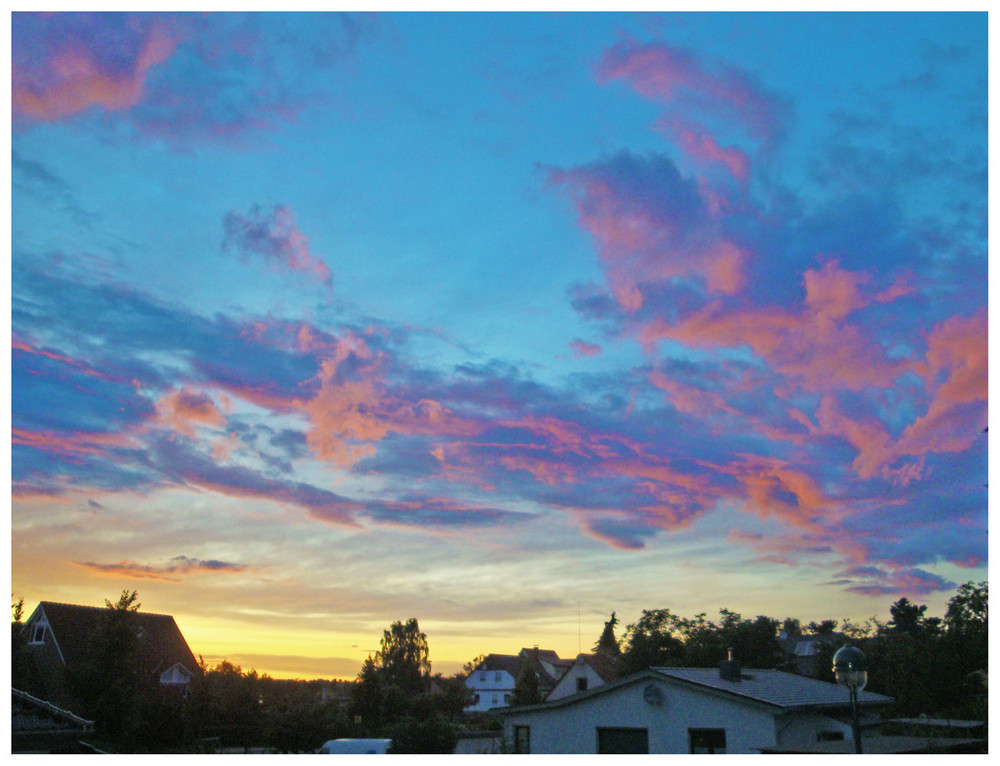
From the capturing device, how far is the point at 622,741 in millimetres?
28484

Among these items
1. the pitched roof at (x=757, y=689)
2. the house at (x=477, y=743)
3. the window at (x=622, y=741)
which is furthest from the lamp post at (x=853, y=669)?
the house at (x=477, y=743)

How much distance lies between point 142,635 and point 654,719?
3151 cm

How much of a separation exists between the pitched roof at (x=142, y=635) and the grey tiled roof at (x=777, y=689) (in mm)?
29158

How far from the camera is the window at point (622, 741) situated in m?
27.8

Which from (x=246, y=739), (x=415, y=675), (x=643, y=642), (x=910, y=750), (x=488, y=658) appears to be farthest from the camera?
(x=488, y=658)

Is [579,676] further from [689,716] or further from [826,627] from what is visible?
[826,627]

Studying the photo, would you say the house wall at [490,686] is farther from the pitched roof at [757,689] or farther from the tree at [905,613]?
the pitched roof at [757,689]

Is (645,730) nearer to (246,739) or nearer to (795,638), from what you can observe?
(246,739)

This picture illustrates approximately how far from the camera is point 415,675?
85438 mm

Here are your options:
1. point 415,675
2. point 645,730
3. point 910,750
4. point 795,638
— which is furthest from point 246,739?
point 795,638

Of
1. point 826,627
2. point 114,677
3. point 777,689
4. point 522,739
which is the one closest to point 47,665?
point 114,677

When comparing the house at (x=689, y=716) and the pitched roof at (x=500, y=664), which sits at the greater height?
the house at (x=689, y=716)

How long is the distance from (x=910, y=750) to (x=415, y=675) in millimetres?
76654

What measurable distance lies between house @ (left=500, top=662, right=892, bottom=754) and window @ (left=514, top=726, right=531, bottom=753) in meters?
0.04
